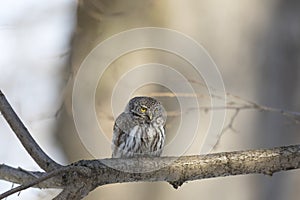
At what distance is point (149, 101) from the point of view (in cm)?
240

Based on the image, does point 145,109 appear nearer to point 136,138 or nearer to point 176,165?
point 136,138

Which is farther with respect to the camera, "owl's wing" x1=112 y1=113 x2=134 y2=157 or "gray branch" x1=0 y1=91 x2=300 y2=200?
"owl's wing" x1=112 y1=113 x2=134 y2=157

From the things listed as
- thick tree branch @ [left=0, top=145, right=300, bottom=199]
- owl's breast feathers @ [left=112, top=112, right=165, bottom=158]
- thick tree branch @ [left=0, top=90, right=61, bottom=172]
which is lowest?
thick tree branch @ [left=0, top=145, right=300, bottom=199]

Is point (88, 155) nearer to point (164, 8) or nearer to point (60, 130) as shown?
point (60, 130)

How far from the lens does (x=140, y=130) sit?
234cm

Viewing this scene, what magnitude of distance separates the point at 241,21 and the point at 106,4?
0.79 metres

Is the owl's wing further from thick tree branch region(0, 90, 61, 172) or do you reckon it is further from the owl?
thick tree branch region(0, 90, 61, 172)

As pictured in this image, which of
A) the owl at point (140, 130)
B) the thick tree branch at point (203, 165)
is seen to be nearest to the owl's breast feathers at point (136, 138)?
the owl at point (140, 130)

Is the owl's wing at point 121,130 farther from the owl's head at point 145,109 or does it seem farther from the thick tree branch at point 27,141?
the thick tree branch at point 27,141

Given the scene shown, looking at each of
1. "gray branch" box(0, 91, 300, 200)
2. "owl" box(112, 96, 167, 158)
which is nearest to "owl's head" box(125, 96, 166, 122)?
"owl" box(112, 96, 167, 158)

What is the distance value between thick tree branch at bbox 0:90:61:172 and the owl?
0.48 meters

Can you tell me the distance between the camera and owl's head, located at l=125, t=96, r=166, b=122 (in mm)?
2371

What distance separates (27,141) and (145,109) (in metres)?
0.61

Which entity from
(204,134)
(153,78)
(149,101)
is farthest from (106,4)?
(149,101)
